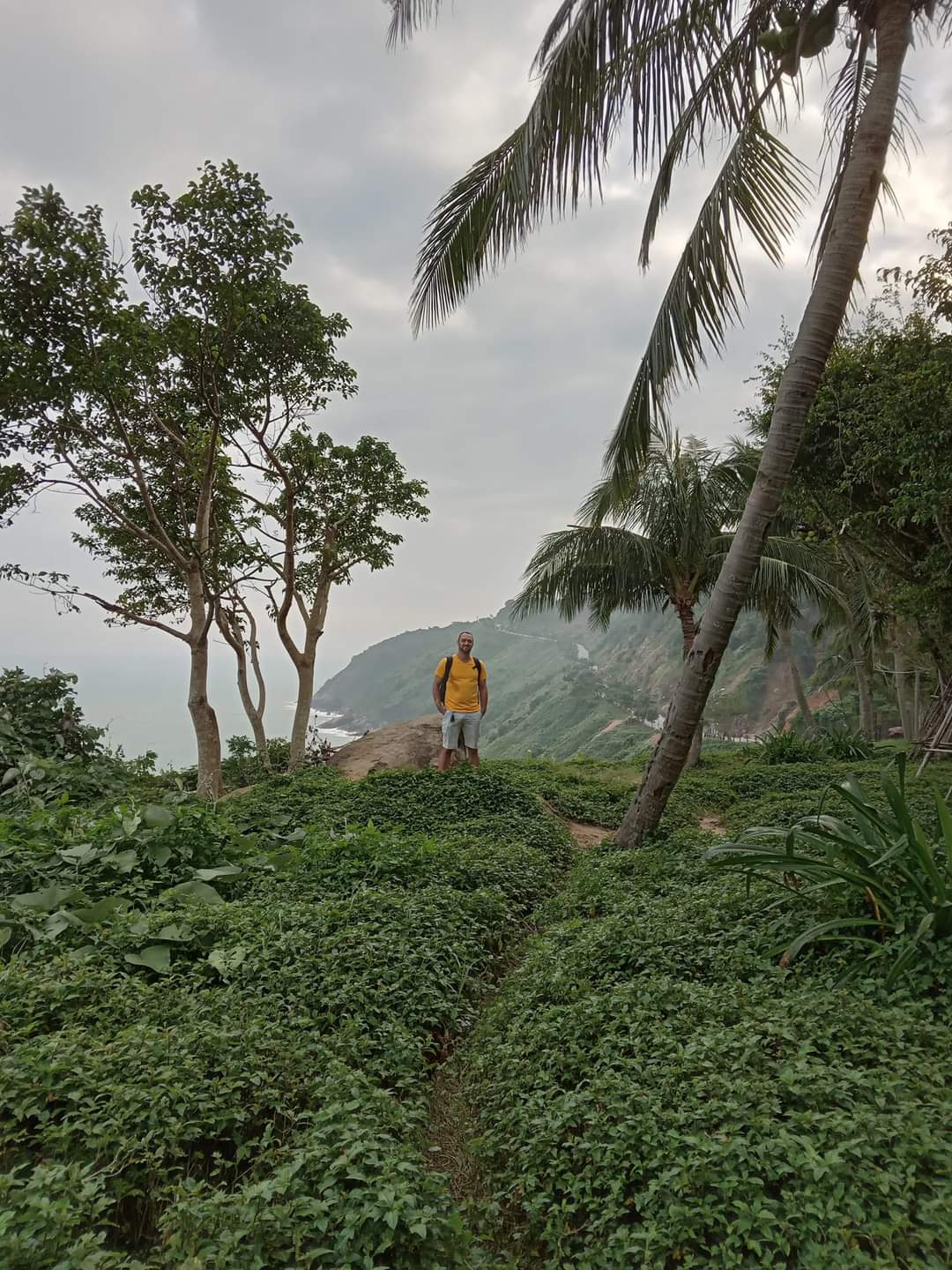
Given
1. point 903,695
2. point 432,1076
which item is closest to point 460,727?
point 432,1076

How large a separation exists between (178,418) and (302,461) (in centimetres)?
231

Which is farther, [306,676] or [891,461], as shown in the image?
[306,676]

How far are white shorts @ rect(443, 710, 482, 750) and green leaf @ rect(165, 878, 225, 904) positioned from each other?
4.72 m

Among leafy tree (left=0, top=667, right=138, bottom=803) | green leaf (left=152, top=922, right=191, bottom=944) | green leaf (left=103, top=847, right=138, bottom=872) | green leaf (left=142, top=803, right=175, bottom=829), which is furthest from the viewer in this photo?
leafy tree (left=0, top=667, right=138, bottom=803)

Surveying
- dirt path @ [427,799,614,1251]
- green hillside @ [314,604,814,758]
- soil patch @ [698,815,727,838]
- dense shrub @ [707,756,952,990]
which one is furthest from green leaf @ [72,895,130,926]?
green hillside @ [314,604,814,758]

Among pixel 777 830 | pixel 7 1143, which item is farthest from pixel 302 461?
pixel 7 1143

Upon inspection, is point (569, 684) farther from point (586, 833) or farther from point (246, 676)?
point (586, 833)

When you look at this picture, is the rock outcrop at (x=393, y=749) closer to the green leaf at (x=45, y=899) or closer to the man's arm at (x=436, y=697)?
the man's arm at (x=436, y=697)

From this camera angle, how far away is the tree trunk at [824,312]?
4418mm

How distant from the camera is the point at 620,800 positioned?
29.7 feet

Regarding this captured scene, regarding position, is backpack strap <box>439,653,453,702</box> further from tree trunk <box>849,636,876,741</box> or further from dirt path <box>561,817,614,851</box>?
tree trunk <box>849,636,876,741</box>

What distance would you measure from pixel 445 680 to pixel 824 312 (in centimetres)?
562

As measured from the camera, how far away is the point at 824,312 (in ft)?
14.6

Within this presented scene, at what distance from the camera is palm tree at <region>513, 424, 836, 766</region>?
12188 millimetres
